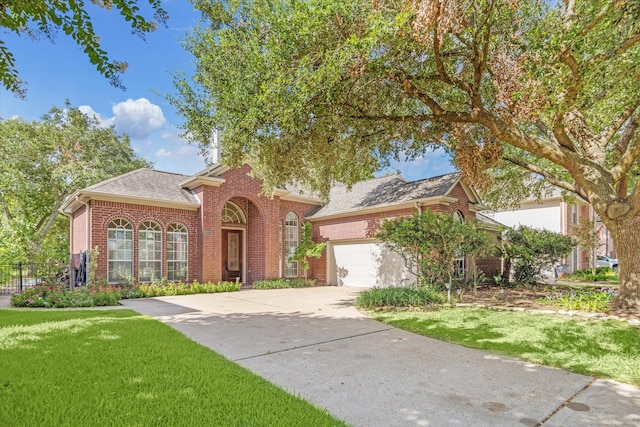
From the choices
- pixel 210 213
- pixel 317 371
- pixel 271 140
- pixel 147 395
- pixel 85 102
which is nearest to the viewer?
pixel 147 395

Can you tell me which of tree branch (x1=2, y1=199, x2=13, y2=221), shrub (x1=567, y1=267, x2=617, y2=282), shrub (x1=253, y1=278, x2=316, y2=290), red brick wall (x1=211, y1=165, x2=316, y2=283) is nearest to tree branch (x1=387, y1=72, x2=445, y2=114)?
red brick wall (x1=211, y1=165, x2=316, y2=283)

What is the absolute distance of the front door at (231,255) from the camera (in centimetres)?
1738

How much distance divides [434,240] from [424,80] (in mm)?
4781

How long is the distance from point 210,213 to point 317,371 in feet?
38.5

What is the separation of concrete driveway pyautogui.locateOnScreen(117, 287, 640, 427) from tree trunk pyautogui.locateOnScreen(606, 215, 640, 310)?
19.0 feet

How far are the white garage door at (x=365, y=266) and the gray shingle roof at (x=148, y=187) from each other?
23.6 feet

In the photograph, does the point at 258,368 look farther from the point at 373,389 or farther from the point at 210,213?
the point at 210,213

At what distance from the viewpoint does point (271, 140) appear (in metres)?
8.31

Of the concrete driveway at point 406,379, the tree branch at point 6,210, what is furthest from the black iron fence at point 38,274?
the tree branch at point 6,210

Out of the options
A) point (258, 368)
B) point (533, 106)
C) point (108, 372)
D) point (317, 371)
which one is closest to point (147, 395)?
point (108, 372)

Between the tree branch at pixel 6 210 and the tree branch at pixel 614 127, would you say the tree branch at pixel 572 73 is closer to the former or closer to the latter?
the tree branch at pixel 614 127

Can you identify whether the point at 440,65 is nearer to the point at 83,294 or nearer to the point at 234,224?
the point at 83,294

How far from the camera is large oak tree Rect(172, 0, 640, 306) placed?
6.26 m

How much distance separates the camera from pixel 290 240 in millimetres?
18109
